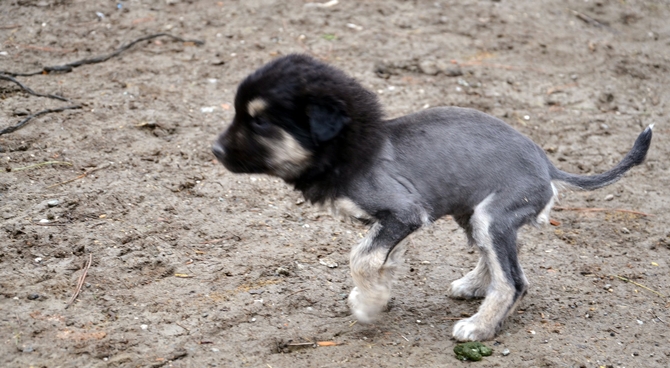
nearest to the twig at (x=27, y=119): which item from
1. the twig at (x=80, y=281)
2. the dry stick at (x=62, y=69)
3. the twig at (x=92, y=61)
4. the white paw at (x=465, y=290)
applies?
the dry stick at (x=62, y=69)

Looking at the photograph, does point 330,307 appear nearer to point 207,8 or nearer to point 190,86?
point 190,86

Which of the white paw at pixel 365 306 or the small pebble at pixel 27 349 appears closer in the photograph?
the small pebble at pixel 27 349

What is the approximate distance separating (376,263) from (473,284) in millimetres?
1206

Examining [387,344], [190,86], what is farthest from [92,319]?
[190,86]

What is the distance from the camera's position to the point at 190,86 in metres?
8.57

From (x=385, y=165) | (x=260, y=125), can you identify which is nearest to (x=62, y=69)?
(x=260, y=125)

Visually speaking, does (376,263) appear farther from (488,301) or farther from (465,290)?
(465,290)

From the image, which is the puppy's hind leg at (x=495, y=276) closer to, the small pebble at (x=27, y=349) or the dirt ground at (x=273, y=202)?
the dirt ground at (x=273, y=202)

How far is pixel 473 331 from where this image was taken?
526 centimetres

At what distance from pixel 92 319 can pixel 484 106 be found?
5.44m

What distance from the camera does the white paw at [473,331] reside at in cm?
525

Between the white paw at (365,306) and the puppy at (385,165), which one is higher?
the puppy at (385,165)

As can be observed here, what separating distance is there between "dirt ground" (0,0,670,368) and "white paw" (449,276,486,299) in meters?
0.12

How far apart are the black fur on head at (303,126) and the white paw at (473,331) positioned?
1.39 m
